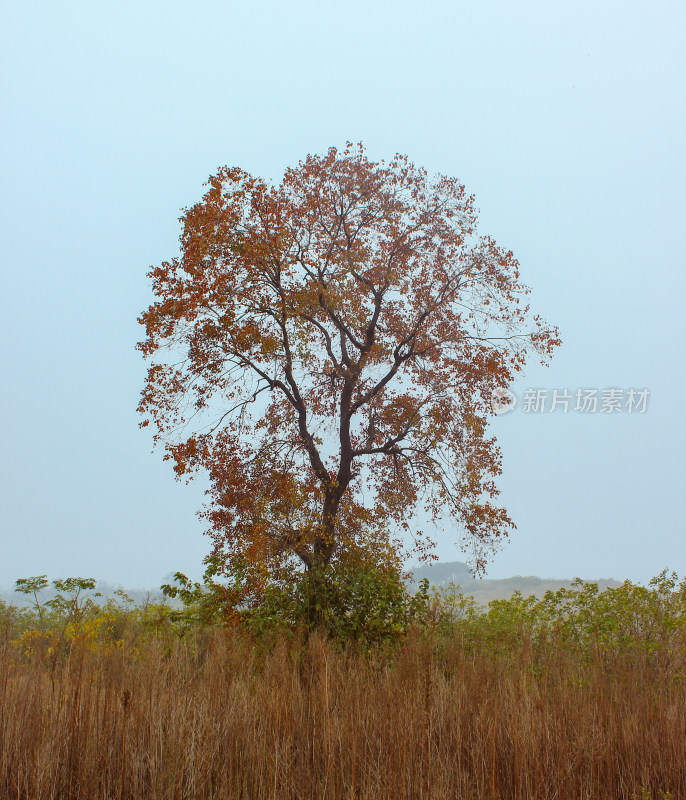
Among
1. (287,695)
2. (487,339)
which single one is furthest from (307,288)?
(287,695)

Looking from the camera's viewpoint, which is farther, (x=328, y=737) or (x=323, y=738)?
(x=323, y=738)

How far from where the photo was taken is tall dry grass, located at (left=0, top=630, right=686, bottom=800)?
3789mm

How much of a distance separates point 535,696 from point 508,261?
30.7ft

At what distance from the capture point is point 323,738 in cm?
415

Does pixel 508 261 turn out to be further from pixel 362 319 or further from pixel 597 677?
pixel 597 677

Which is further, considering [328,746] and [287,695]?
[287,695]

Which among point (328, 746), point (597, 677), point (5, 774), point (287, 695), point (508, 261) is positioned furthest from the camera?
point (508, 261)

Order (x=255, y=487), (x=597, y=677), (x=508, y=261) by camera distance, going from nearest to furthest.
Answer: (x=597, y=677) → (x=255, y=487) → (x=508, y=261)

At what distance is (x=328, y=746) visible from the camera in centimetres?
402

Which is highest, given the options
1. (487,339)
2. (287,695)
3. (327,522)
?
(487,339)

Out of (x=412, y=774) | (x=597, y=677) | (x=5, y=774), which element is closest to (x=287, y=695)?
(x=412, y=774)

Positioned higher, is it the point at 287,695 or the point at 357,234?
the point at 357,234

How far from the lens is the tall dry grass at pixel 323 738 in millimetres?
3789

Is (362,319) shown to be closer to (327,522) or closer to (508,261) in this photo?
(508,261)
